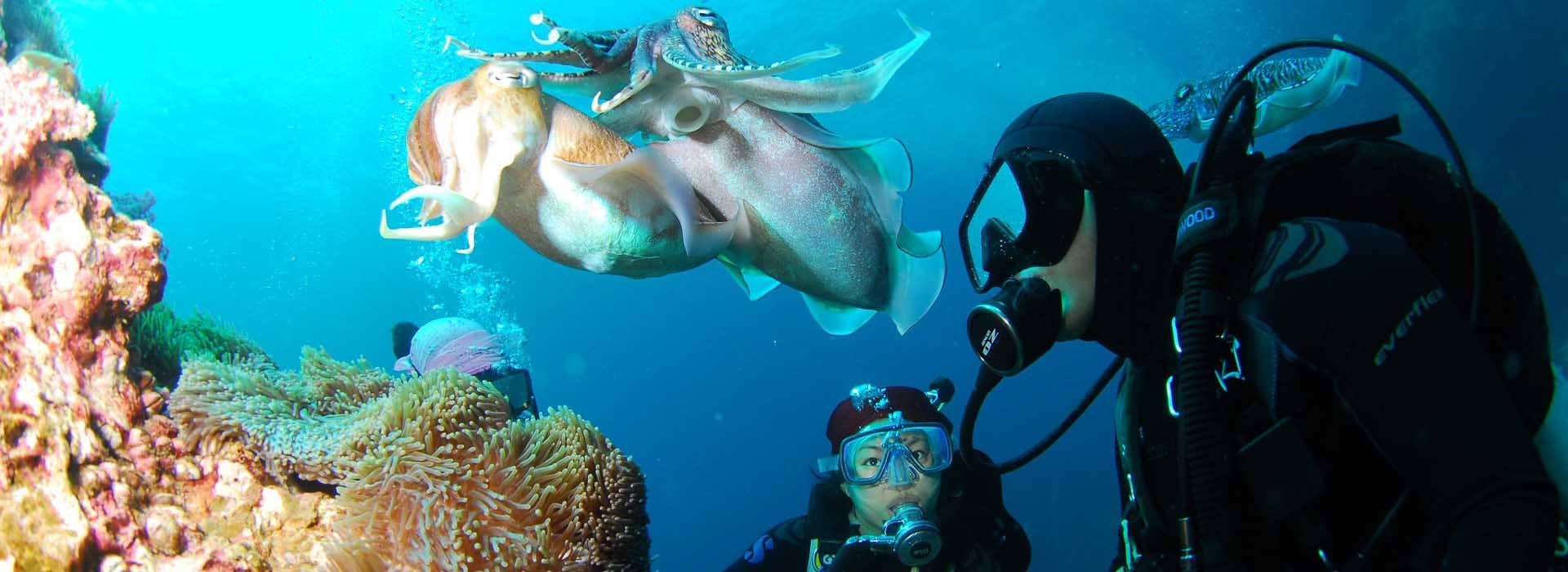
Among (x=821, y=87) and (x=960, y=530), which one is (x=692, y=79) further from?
(x=960, y=530)

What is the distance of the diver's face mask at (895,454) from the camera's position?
4852 mm

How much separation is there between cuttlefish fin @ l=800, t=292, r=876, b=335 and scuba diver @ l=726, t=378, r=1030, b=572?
1.94m

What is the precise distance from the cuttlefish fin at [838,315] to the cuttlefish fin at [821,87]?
3.16ft

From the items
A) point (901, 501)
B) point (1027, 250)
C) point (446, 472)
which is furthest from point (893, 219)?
point (901, 501)

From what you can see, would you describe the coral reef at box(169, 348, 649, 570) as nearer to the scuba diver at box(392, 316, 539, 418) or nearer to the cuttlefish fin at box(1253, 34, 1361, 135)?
the scuba diver at box(392, 316, 539, 418)

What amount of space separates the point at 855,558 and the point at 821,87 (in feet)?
11.2

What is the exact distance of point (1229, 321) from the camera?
65.8 inches

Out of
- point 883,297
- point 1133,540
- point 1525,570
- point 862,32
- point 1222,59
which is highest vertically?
point 862,32

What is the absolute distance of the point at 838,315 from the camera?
10.3 ft

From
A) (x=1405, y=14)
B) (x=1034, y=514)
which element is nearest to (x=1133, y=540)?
(x=1405, y=14)

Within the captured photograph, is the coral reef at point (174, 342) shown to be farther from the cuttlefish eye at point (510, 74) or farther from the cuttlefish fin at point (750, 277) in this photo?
the cuttlefish fin at point (750, 277)

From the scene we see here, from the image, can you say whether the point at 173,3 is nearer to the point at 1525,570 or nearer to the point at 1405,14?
the point at 1525,570

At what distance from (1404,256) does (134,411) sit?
3908 mm

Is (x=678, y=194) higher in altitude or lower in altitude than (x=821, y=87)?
lower
